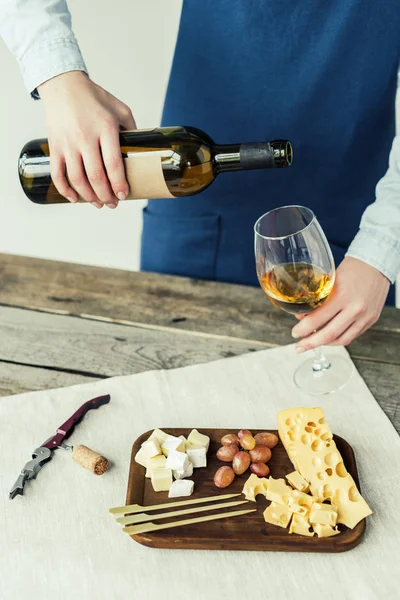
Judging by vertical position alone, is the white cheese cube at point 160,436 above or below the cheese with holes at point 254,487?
above

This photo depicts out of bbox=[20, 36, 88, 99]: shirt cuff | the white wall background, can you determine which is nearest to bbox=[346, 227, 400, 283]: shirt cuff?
bbox=[20, 36, 88, 99]: shirt cuff

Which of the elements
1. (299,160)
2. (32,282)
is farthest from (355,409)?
(32,282)

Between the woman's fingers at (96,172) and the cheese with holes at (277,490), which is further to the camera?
the woman's fingers at (96,172)

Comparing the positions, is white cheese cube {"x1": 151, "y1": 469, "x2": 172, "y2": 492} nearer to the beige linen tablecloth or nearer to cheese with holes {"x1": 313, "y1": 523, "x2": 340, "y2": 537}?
the beige linen tablecloth

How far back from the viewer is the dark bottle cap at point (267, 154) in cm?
97

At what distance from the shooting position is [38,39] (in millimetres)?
1105

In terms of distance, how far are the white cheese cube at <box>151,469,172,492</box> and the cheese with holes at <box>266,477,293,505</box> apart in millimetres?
138

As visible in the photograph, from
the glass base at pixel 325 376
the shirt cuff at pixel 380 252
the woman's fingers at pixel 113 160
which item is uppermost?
the woman's fingers at pixel 113 160

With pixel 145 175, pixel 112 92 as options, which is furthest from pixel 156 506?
pixel 112 92

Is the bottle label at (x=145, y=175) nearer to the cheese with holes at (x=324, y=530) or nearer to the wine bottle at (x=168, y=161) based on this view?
the wine bottle at (x=168, y=161)

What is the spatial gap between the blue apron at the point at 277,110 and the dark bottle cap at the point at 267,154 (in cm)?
42

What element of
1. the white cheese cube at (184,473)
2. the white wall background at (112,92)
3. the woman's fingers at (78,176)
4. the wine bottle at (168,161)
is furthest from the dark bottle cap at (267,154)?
the white wall background at (112,92)

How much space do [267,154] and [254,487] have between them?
475 millimetres

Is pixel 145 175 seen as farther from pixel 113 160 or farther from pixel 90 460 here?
pixel 90 460
